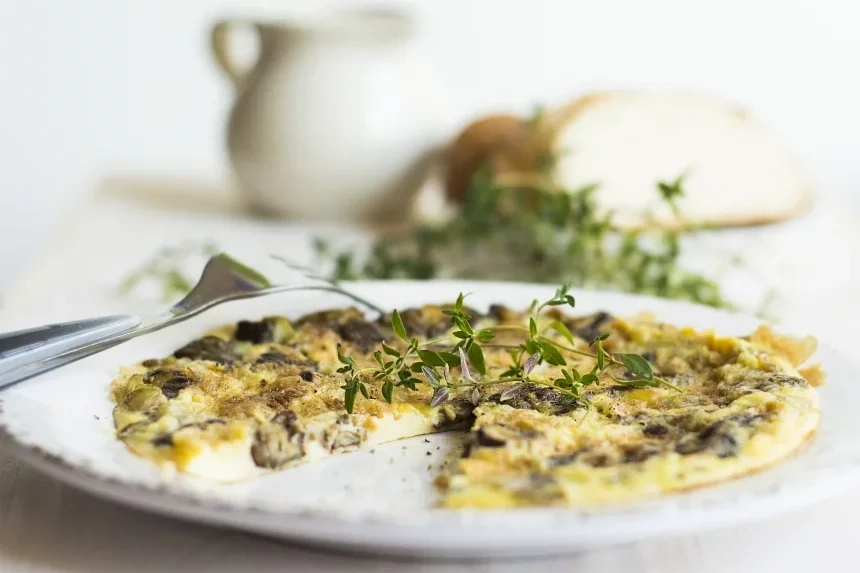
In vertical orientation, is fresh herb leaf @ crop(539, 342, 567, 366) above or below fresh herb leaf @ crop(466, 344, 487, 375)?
above

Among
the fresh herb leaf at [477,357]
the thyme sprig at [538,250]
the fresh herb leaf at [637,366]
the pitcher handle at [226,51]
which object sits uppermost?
the pitcher handle at [226,51]

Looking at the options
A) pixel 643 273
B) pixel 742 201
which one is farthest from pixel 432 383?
pixel 742 201

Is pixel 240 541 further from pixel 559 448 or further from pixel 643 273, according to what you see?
pixel 643 273

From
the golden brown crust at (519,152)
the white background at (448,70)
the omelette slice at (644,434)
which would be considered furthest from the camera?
the white background at (448,70)

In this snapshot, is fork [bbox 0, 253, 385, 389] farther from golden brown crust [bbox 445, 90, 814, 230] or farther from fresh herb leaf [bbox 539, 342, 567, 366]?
golden brown crust [bbox 445, 90, 814, 230]

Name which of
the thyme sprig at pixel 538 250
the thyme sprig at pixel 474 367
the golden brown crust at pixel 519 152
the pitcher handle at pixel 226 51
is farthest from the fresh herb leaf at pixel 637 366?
the pitcher handle at pixel 226 51

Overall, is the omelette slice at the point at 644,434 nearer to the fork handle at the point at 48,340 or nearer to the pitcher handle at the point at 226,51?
the fork handle at the point at 48,340

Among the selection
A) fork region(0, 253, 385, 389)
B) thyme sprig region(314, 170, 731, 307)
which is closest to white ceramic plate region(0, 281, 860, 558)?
fork region(0, 253, 385, 389)
